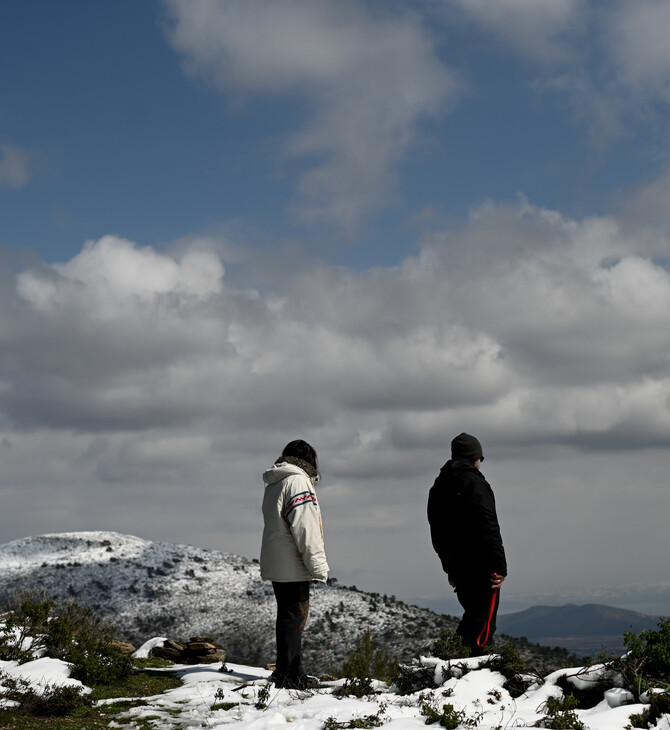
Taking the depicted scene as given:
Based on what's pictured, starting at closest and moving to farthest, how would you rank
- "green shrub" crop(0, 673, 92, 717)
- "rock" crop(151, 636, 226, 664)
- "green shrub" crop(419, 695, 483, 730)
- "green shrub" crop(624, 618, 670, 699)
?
"green shrub" crop(419, 695, 483, 730)
"green shrub" crop(624, 618, 670, 699)
"green shrub" crop(0, 673, 92, 717)
"rock" crop(151, 636, 226, 664)

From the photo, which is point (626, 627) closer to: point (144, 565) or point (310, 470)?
point (310, 470)

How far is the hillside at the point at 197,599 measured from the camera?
2311 centimetres

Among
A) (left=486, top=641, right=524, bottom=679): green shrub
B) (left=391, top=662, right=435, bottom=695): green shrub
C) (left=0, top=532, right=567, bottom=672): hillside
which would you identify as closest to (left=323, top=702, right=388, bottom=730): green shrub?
(left=391, top=662, right=435, bottom=695): green shrub

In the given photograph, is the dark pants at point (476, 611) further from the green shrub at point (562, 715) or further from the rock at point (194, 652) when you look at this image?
the rock at point (194, 652)

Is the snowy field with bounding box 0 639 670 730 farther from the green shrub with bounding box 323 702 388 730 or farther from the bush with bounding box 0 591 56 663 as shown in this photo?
the bush with bounding box 0 591 56 663

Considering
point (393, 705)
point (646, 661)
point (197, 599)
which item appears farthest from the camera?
point (197, 599)

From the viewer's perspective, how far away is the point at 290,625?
831cm

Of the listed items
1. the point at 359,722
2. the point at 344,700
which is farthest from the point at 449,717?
the point at 344,700

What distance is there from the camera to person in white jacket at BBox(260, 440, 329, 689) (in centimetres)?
A: 814

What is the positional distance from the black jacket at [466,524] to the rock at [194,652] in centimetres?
469

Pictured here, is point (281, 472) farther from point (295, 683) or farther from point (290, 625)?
point (295, 683)

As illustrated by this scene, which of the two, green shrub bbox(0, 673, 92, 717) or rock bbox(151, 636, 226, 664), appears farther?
rock bbox(151, 636, 226, 664)

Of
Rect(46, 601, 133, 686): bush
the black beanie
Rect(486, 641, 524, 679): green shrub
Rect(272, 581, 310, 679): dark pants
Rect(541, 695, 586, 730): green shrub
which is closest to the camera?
Rect(541, 695, 586, 730): green shrub

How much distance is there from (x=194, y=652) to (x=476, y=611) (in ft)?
17.5
